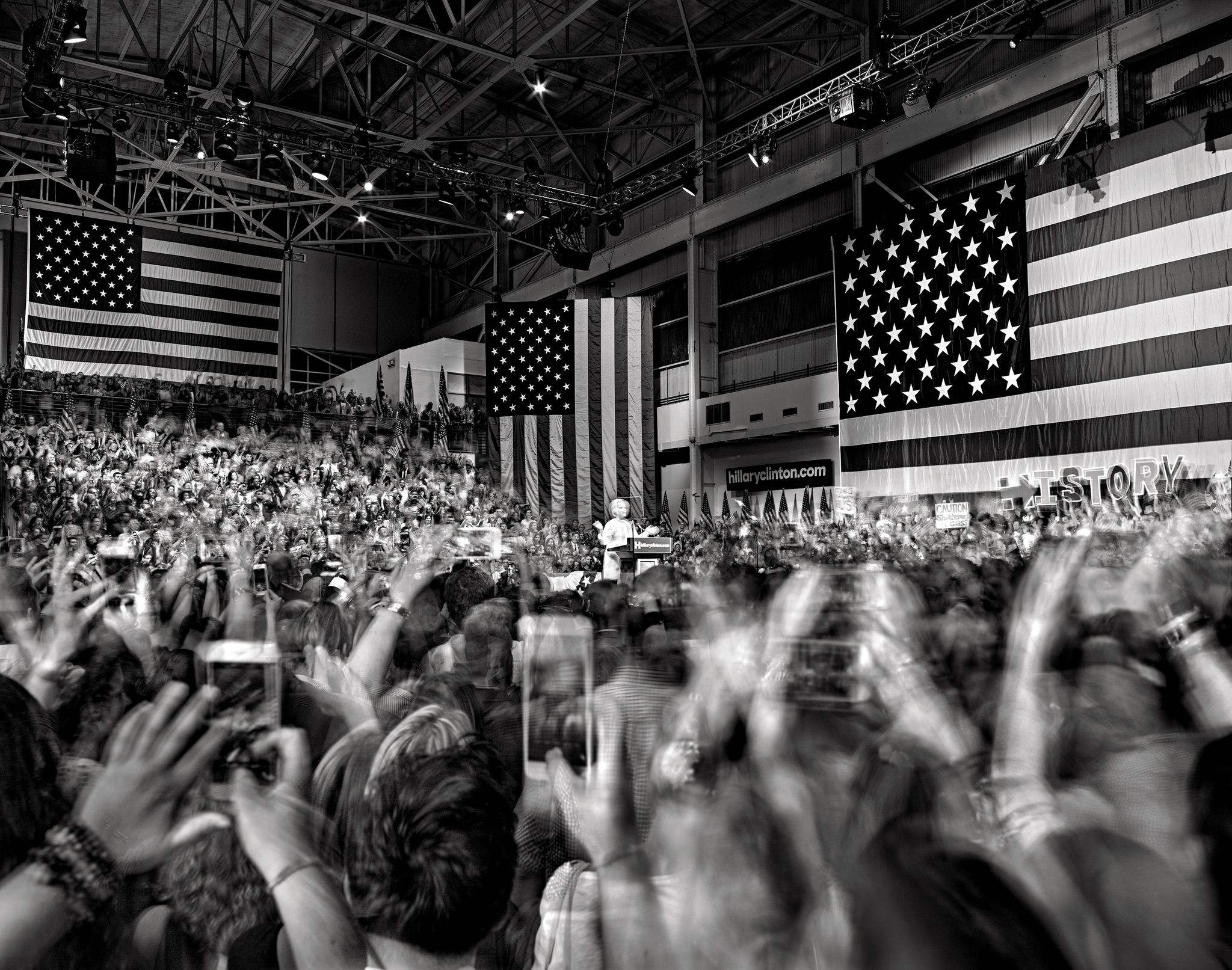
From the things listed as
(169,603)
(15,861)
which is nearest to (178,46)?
(169,603)

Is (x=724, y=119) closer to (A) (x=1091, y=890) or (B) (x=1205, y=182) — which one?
(B) (x=1205, y=182)

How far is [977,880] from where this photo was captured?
812 millimetres

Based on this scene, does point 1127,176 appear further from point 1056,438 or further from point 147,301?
point 147,301

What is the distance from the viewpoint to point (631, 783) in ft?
6.34

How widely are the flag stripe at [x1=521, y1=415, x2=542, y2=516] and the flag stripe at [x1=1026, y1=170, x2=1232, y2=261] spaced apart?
36.1 ft

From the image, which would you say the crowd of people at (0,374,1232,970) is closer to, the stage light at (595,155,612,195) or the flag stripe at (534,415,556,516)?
the stage light at (595,155,612,195)

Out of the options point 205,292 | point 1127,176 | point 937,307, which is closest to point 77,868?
point 1127,176

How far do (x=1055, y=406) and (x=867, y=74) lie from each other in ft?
17.4

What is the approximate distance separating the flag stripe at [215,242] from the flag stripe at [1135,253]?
63.6ft

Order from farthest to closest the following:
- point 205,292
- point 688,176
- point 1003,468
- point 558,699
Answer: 1. point 205,292
2. point 688,176
3. point 1003,468
4. point 558,699

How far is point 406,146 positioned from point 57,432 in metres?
8.56

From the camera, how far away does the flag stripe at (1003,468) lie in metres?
11.9

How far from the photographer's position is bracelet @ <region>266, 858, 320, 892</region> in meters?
1.31

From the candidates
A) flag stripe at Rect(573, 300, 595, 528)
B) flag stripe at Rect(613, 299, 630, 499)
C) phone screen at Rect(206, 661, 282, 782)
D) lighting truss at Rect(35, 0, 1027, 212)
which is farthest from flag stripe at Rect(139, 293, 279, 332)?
phone screen at Rect(206, 661, 282, 782)
